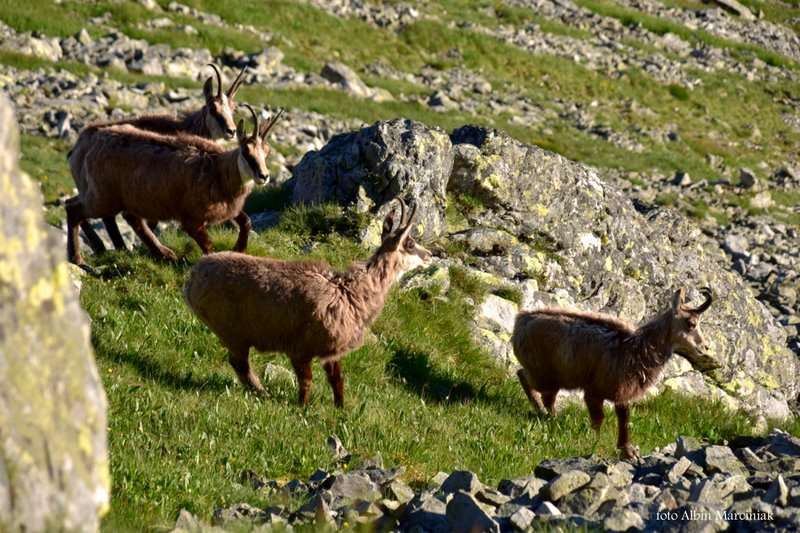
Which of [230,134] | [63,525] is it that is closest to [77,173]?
[230,134]

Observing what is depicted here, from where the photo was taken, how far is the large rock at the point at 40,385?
12.9ft

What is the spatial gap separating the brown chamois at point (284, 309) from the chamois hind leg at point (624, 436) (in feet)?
9.80

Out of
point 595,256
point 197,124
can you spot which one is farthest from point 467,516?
point 197,124

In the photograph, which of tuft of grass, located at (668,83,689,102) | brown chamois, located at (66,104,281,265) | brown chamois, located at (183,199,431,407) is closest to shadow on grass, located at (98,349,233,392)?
brown chamois, located at (183,199,431,407)

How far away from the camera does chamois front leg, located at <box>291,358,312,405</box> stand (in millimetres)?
10312

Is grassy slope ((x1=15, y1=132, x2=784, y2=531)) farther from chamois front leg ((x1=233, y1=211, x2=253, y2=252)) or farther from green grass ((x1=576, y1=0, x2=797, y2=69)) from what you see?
green grass ((x1=576, y1=0, x2=797, y2=69))

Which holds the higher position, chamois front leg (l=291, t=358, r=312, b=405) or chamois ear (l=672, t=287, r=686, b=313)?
chamois ear (l=672, t=287, r=686, b=313)

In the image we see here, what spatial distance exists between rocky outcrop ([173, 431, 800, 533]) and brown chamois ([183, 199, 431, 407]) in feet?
6.31

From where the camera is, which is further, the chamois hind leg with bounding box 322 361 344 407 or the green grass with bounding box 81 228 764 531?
the chamois hind leg with bounding box 322 361 344 407

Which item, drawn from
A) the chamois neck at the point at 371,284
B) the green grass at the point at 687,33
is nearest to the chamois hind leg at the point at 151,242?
the chamois neck at the point at 371,284

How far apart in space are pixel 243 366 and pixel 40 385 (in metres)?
6.65

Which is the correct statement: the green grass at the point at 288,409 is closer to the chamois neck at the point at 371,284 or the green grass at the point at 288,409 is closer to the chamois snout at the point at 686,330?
the chamois neck at the point at 371,284

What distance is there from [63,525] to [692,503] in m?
4.75

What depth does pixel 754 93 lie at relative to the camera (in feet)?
179
